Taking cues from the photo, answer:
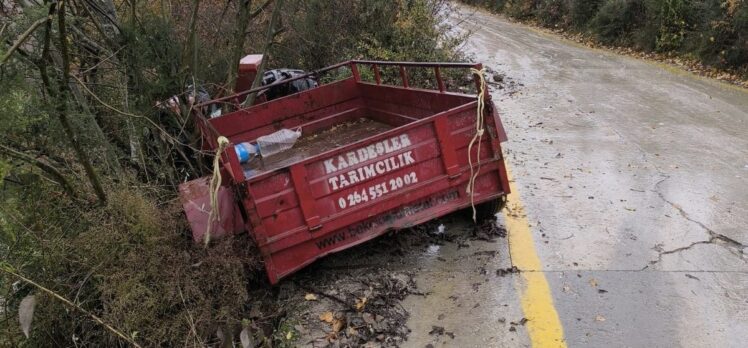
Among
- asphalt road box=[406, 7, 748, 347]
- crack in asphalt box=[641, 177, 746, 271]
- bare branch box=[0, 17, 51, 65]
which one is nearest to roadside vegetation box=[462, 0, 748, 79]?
asphalt road box=[406, 7, 748, 347]

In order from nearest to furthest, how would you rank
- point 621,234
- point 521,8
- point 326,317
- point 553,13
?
point 326,317, point 621,234, point 553,13, point 521,8

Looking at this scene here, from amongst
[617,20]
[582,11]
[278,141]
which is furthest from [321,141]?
[582,11]

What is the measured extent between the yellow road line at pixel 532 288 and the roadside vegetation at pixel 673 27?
8.95m

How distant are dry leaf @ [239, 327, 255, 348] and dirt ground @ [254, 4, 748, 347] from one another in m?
0.26

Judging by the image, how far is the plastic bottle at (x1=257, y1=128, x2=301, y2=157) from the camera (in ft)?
22.8

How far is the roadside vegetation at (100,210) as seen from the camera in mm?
3592

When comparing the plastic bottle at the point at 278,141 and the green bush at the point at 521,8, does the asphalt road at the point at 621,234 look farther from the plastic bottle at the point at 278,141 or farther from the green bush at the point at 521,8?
the green bush at the point at 521,8

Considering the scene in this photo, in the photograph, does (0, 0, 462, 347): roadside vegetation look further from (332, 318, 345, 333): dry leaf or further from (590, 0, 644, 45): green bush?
(590, 0, 644, 45): green bush

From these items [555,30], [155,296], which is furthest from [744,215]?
[555,30]

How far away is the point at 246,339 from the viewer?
3.60 m

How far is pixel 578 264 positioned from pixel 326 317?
6.42ft

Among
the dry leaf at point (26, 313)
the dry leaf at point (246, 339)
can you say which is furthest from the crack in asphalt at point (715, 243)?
the dry leaf at point (26, 313)

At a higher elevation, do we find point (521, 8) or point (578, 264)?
point (521, 8)

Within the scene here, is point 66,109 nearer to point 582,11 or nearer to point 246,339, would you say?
point 246,339
